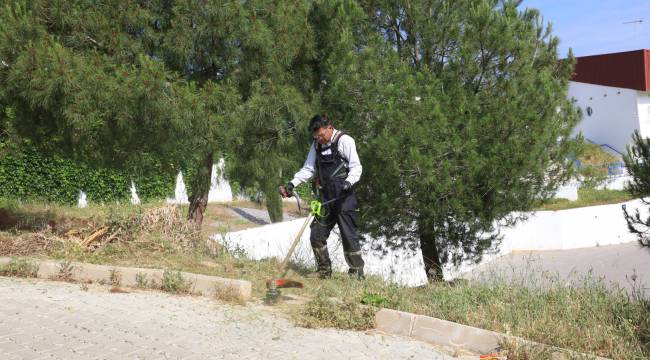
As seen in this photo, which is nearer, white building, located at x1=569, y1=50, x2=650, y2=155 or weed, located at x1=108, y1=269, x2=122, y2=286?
weed, located at x1=108, y1=269, x2=122, y2=286

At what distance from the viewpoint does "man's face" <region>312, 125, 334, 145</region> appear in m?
7.13

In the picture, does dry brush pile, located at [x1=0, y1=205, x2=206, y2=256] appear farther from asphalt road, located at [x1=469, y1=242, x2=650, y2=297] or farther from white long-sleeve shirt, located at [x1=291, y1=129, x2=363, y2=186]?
asphalt road, located at [x1=469, y1=242, x2=650, y2=297]

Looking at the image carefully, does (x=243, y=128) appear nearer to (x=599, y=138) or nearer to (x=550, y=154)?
(x=550, y=154)

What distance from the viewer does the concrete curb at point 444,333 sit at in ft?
15.9

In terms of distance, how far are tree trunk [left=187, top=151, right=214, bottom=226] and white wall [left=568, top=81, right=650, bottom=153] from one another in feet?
99.5

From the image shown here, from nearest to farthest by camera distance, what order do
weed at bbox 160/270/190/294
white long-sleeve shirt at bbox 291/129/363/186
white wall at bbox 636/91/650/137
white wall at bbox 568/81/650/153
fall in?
weed at bbox 160/270/190/294
white long-sleeve shirt at bbox 291/129/363/186
white wall at bbox 636/91/650/137
white wall at bbox 568/81/650/153

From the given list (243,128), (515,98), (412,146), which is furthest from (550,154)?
(243,128)

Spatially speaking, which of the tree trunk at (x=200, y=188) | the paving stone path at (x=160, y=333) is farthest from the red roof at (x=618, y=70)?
the paving stone path at (x=160, y=333)

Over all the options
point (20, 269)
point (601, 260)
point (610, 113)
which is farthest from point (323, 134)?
point (610, 113)

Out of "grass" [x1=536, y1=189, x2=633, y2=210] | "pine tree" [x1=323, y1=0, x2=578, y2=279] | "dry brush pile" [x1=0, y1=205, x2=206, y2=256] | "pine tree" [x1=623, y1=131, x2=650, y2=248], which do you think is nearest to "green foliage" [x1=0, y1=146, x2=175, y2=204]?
"dry brush pile" [x1=0, y1=205, x2=206, y2=256]

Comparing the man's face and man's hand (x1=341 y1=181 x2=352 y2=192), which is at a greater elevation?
the man's face

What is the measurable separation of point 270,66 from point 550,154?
392 cm

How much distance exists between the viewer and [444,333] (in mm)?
5266

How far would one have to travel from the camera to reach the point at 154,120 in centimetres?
838
